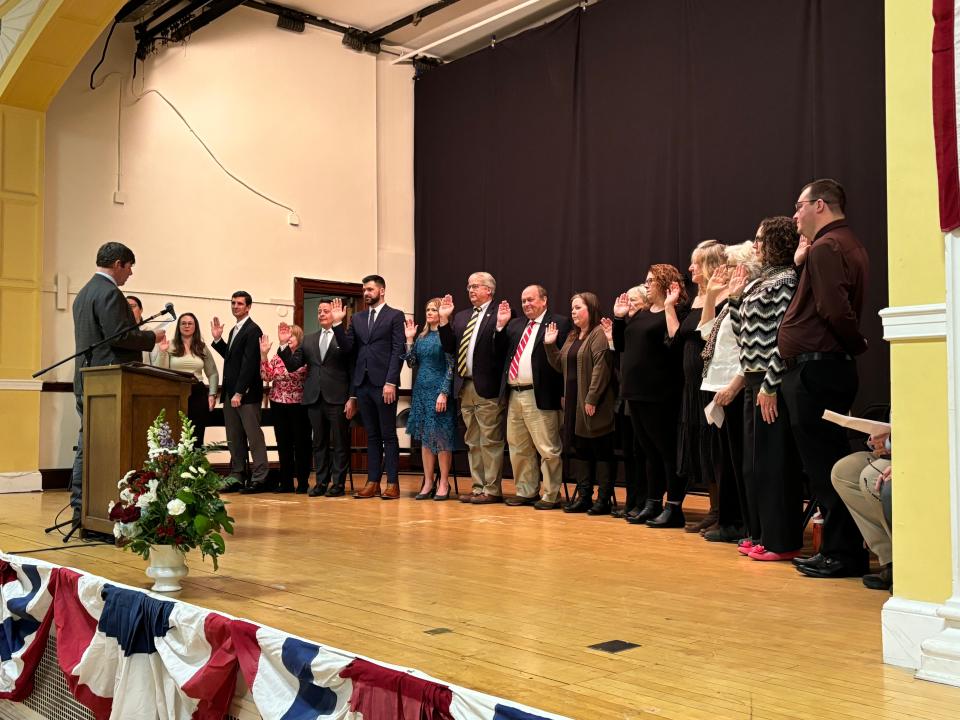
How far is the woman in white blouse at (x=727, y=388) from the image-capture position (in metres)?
4.21

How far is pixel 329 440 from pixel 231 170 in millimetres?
3297

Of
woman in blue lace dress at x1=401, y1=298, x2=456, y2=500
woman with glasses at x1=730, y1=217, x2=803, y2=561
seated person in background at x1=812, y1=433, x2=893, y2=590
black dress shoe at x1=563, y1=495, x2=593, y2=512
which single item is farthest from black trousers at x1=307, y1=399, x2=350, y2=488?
seated person in background at x1=812, y1=433, x2=893, y2=590

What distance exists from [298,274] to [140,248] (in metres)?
1.57

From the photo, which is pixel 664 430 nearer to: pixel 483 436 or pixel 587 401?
pixel 587 401

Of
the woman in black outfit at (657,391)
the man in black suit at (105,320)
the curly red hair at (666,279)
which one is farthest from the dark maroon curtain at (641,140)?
the man in black suit at (105,320)

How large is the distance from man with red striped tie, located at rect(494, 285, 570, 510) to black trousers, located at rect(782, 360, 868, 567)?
2433 mm

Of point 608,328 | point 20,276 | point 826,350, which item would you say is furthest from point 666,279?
point 20,276

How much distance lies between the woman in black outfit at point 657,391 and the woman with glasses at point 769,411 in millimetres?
950

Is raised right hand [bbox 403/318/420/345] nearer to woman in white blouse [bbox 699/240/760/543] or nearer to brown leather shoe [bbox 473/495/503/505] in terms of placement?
brown leather shoe [bbox 473/495/503/505]

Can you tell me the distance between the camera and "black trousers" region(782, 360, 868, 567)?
10.9ft

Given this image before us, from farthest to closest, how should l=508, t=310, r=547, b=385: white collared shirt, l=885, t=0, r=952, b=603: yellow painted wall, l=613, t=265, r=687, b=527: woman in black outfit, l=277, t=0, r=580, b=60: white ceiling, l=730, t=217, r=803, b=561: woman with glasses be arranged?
l=277, t=0, r=580, b=60: white ceiling < l=508, t=310, r=547, b=385: white collared shirt < l=613, t=265, r=687, b=527: woman in black outfit < l=730, t=217, r=803, b=561: woman with glasses < l=885, t=0, r=952, b=603: yellow painted wall

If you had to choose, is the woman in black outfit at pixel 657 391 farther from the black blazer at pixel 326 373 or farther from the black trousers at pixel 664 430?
the black blazer at pixel 326 373

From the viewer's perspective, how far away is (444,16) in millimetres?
9391

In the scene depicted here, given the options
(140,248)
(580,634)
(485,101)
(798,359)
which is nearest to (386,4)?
(485,101)
